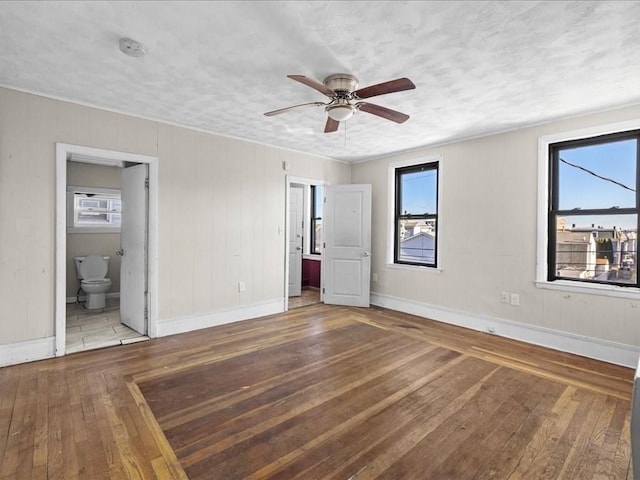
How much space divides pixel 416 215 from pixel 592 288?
7.85 feet

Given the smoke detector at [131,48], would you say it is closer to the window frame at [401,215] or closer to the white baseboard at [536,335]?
the window frame at [401,215]

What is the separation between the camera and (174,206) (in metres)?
3.92

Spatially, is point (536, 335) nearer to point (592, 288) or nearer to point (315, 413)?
point (592, 288)

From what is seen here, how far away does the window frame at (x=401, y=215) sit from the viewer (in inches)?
187

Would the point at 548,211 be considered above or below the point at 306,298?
above

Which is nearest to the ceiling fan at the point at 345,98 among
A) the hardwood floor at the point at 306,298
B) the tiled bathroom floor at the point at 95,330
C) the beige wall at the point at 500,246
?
the beige wall at the point at 500,246

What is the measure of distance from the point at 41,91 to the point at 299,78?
2630 millimetres

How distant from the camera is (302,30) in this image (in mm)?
2039

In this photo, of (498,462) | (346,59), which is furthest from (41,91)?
(498,462)

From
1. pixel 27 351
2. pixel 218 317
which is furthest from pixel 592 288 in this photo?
pixel 27 351

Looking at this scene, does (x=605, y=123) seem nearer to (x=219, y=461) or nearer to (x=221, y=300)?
(x=219, y=461)

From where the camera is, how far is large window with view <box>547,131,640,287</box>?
326 centimetres

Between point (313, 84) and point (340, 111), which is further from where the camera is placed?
point (340, 111)

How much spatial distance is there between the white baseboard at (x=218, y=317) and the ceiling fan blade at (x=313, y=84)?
3123 mm
